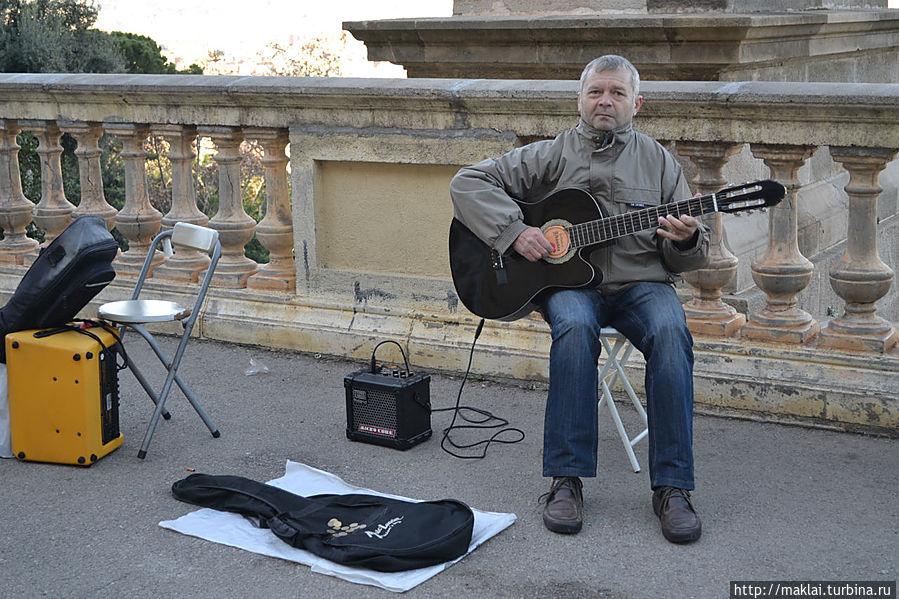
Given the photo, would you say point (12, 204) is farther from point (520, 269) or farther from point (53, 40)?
point (53, 40)

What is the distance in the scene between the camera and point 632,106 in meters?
4.10

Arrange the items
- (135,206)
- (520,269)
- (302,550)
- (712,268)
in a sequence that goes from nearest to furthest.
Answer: (302,550), (520,269), (712,268), (135,206)

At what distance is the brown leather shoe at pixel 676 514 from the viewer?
3684 mm

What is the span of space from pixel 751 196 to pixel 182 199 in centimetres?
342

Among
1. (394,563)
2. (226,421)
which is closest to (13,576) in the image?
(394,563)

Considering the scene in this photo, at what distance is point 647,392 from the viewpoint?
3.96m

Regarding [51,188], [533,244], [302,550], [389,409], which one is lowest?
[302,550]

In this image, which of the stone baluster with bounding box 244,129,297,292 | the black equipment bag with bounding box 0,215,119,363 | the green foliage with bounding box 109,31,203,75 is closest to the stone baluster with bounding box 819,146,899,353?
the stone baluster with bounding box 244,129,297,292

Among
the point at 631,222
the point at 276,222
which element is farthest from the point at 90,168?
the point at 631,222

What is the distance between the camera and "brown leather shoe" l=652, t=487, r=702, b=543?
3.68 metres

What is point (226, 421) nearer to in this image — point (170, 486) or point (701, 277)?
point (170, 486)

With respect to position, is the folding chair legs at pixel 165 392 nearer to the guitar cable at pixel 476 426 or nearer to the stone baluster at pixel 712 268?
the guitar cable at pixel 476 426

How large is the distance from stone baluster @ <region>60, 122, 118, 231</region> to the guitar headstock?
3.75m

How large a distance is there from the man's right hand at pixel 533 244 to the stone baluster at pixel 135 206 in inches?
113
